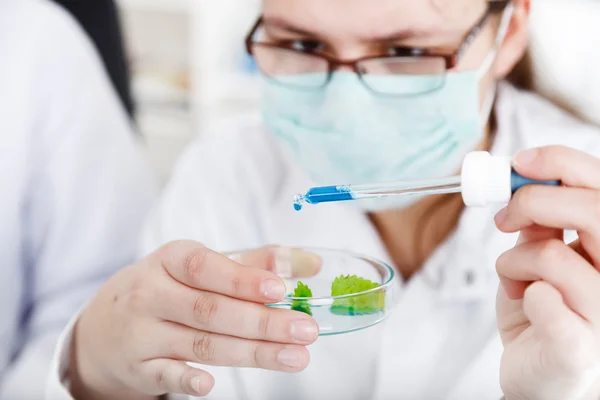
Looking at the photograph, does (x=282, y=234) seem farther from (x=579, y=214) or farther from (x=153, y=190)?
(x=579, y=214)

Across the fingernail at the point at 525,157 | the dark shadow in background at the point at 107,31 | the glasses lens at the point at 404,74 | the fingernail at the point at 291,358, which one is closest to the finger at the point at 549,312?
the fingernail at the point at 525,157

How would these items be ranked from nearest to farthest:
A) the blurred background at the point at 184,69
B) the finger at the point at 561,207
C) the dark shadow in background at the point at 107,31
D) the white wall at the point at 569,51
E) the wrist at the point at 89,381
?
the finger at the point at 561,207
the wrist at the point at 89,381
the white wall at the point at 569,51
the dark shadow in background at the point at 107,31
the blurred background at the point at 184,69

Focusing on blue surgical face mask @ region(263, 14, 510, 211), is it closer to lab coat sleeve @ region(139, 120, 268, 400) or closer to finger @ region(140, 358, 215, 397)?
lab coat sleeve @ region(139, 120, 268, 400)

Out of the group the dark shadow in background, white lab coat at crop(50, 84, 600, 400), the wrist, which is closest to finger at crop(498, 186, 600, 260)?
white lab coat at crop(50, 84, 600, 400)

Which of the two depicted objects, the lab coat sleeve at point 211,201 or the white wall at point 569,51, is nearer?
the lab coat sleeve at point 211,201

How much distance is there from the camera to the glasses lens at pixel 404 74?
2.96 ft

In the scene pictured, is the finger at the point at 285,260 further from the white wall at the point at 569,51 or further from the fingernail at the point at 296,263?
the white wall at the point at 569,51

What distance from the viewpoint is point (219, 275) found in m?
0.63

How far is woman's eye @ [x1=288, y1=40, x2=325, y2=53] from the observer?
0.92 meters

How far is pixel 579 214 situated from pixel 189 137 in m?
2.81

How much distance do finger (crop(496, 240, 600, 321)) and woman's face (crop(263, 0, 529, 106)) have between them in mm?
387

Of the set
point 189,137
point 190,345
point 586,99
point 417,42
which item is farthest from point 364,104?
point 189,137

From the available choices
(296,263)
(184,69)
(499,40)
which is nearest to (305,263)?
(296,263)

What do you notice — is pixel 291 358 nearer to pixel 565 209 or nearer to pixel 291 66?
pixel 565 209
